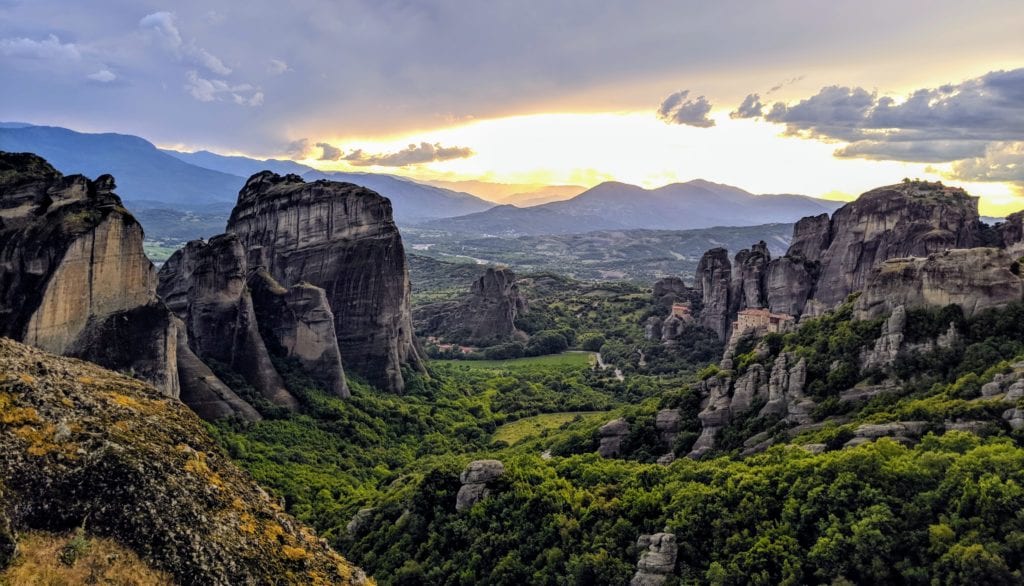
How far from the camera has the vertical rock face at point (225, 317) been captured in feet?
203

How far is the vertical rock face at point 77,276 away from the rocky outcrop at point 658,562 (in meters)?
34.0

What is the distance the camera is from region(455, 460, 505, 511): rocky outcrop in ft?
129

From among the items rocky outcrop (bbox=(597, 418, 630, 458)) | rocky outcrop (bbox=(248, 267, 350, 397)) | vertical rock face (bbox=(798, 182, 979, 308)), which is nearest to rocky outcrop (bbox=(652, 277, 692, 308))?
vertical rock face (bbox=(798, 182, 979, 308))

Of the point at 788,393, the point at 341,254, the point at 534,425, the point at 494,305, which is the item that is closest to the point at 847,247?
the point at 534,425

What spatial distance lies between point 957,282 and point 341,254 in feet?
197

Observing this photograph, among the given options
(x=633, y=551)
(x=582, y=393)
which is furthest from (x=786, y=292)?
(x=633, y=551)

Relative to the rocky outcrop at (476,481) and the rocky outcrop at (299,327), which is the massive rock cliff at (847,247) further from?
the rocky outcrop at (299,327)

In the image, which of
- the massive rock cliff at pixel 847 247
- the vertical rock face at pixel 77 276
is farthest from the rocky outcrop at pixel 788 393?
the massive rock cliff at pixel 847 247

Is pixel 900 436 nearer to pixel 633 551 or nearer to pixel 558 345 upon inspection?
pixel 633 551

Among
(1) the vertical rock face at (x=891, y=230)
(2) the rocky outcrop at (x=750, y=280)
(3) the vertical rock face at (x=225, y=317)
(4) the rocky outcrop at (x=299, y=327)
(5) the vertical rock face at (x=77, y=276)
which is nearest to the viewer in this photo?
(5) the vertical rock face at (x=77, y=276)

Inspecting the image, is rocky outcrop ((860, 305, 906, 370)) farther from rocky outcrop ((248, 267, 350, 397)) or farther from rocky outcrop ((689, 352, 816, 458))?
rocky outcrop ((248, 267, 350, 397))

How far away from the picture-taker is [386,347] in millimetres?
80375

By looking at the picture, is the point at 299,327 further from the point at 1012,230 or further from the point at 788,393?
the point at 1012,230

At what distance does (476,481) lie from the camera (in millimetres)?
40094
